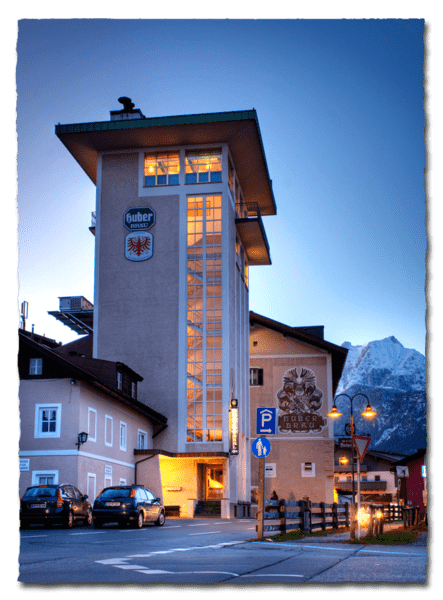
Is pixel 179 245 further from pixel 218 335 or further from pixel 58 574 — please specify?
pixel 58 574

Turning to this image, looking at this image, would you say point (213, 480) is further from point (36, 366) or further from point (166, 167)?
point (36, 366)

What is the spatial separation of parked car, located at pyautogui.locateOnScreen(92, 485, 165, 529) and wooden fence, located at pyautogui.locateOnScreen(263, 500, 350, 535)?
492 cm

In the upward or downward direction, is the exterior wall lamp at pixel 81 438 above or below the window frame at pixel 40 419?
below

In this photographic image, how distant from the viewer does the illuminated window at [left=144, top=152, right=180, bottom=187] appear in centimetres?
4453

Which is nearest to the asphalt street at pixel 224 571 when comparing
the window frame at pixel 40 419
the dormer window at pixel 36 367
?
the dormer window at pixel 36 367

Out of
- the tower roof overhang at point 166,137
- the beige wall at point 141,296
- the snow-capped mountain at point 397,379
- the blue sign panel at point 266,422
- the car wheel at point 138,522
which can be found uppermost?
the tower roof overhang at point 166,137

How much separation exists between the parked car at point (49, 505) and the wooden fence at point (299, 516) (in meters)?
5.86

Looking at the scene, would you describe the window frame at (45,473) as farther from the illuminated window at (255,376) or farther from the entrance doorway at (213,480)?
the illuminated window at (255,376)

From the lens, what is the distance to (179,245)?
143 ft

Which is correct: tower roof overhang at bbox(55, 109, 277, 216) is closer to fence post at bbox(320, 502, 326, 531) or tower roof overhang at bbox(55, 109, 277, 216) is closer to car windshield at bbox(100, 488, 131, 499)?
car windshield at bbox(100, 488, 131, 499)

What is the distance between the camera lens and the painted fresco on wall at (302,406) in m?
50.8

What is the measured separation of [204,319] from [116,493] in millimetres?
20540

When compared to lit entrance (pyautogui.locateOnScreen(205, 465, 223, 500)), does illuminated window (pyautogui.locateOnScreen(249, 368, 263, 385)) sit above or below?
above

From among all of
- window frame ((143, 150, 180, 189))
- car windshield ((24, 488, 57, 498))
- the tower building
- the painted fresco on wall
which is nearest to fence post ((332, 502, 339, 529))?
car windshield ((24, 488, 57, 498))
